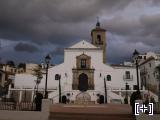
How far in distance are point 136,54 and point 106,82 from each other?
32.4m

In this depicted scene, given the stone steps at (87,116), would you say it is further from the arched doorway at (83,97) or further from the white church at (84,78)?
the white church at (84,78)

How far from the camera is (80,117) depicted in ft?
63.2

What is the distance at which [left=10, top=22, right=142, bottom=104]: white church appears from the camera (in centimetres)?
5059

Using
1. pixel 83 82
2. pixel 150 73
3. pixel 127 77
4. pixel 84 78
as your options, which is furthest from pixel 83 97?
pixel 150 73

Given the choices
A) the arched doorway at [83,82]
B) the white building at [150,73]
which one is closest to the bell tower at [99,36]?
the white building at [150,73]

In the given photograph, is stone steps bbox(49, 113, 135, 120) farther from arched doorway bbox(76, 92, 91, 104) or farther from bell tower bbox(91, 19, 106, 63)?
bell tower bbox(91, 19, 106, 63)

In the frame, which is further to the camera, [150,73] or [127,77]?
[150,73]

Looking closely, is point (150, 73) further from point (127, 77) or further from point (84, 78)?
point (84, 78)

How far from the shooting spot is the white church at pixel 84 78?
5059 cm

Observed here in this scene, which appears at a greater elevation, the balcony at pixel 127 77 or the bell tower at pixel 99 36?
the bell tower at pixel 99 36

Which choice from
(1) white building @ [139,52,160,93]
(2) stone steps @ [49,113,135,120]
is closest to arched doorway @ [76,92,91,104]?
(1) white building @ [139,52,160,93]

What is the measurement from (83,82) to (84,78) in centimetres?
92

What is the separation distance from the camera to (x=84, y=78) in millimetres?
53594

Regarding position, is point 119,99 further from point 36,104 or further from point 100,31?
Result: point 36,104
